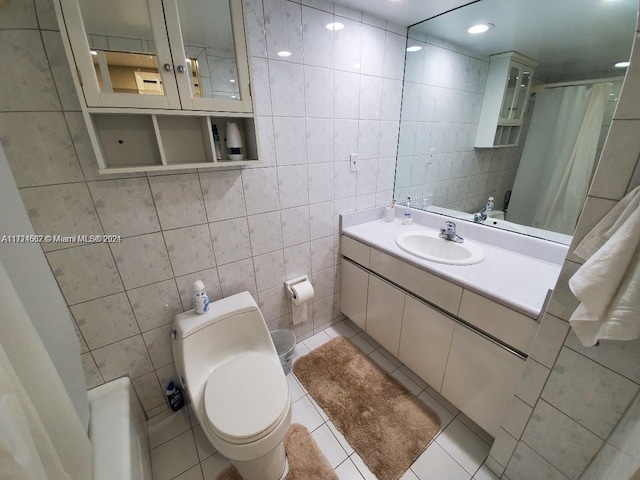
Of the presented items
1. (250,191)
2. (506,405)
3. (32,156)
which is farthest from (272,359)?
(32,156)

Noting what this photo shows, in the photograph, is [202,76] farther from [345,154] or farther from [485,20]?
[485,20]

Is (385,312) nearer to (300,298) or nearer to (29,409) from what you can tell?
(300,298)

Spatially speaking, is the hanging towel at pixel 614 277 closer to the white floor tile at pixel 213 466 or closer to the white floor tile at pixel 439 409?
the white floor tile at pixel 439 409

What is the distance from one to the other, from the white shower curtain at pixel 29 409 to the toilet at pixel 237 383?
428mm

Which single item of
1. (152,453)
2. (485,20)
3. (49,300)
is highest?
(485,20)

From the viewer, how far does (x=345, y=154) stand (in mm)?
1690

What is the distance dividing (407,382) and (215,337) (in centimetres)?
121

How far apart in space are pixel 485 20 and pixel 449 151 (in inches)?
29.2

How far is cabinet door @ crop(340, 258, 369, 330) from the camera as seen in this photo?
1.80 meters

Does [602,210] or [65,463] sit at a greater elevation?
[602,210]

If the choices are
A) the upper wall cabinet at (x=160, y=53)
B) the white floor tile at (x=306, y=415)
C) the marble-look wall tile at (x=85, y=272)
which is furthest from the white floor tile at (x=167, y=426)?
the upper wall cabinet at (x=160, y=53)

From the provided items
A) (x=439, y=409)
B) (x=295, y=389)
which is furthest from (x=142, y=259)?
(x=439, y=409)

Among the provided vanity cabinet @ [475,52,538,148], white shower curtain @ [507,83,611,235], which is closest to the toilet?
white shower curtain @ [507,83,611,235]

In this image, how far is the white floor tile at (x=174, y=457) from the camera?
123cm
